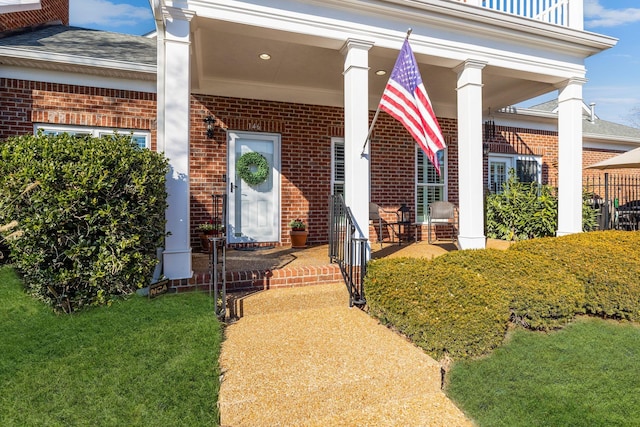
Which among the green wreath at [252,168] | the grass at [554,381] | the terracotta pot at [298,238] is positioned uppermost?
the green wreath at [252,168]

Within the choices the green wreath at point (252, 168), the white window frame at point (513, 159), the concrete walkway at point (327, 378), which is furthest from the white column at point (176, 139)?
the white window frame at point (513, 159)

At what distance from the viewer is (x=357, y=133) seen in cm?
457

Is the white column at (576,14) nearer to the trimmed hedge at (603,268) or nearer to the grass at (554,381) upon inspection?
the trimmed hedge at (603,268)

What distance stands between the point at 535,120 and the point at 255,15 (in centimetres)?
773

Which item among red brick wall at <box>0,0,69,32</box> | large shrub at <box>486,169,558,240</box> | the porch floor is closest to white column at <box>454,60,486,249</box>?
the porch floor

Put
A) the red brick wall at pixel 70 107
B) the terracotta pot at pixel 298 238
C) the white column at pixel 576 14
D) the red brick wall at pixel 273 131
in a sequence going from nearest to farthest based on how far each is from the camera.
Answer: the red brick wall at pixel 70 107
the red brick wall at pixel 273 131
the white column at pixel 576 14
the terracotta pot at pixel 298 238

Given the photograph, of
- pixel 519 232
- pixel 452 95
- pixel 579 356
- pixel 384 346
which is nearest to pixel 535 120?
pixel 452 95

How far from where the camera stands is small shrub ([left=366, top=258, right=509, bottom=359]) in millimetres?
3031

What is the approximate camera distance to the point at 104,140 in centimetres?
343

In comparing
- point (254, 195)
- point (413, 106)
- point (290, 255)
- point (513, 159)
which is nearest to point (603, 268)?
point (413, 106)

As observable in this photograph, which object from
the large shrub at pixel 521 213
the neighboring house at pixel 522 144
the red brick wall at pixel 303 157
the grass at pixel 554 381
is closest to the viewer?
the grass at pixel 554 381

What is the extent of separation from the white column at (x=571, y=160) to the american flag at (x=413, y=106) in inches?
131

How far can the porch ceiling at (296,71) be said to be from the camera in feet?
15.5

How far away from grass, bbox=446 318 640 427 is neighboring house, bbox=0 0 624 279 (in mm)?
2036
